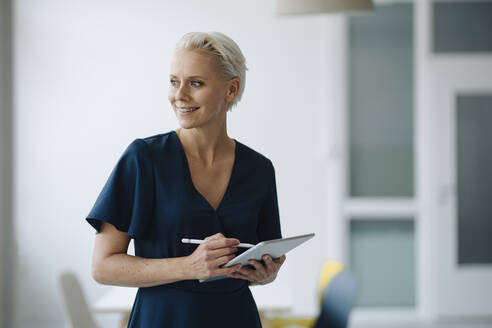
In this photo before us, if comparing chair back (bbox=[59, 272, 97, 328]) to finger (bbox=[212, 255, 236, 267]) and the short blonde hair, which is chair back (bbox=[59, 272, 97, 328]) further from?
the short blonde hair

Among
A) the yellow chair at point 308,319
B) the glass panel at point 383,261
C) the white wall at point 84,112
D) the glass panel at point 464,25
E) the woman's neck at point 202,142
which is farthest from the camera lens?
the glass panel at point 464,25

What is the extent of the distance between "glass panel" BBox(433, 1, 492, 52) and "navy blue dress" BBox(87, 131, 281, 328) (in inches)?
161

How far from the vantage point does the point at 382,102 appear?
4.64 meters

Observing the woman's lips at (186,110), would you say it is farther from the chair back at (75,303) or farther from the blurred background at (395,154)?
the blurred background at (395,154)

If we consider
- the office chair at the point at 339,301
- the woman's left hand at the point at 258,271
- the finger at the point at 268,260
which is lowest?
the office chair at the point at 339,301

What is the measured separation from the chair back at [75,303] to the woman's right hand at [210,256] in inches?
44.3

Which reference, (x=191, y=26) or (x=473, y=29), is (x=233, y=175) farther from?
(x=473, y=29)

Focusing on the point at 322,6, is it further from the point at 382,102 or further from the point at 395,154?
the point at 395,154

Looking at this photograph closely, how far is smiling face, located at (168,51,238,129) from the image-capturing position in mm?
949

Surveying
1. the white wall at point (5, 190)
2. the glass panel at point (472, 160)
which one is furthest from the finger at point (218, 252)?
the glass panel at point (472, 160)

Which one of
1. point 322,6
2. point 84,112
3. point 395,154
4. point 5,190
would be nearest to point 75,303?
point 5,190

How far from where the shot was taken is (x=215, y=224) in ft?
3.26

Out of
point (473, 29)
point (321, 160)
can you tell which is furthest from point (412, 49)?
point (321, 160)

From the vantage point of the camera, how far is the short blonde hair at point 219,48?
0.95m
